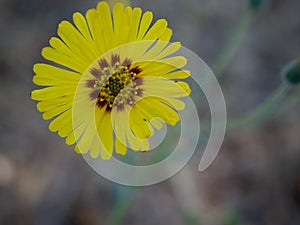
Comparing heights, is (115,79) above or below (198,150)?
below

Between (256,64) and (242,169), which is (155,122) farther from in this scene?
(256,64)

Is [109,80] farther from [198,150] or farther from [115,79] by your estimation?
[198,150]

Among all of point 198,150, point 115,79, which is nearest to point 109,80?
point 115,79

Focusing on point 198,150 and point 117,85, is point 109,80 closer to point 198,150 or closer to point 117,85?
point 117,85

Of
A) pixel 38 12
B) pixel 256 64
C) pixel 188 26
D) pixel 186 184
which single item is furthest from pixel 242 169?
pixel 38 12

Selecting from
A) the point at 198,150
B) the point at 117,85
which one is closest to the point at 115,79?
the point at 117,85

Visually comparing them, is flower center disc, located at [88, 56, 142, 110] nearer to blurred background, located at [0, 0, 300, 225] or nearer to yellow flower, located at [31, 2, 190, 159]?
yellow flower, located at [31, 2, 190, 159]

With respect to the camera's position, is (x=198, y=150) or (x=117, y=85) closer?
(x=117, y=85)

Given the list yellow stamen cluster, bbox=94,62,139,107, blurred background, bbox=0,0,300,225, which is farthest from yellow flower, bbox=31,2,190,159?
blurred background, bbox=0,0,300,225
